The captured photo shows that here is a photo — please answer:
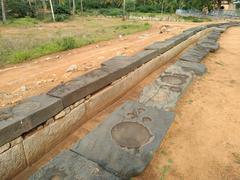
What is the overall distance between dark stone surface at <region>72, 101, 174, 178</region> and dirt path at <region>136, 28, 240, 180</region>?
0.70 feet

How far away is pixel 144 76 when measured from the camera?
548 cm

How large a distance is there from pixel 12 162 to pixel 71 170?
2.70ft

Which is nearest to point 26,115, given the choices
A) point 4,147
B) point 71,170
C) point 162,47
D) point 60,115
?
point 4,147

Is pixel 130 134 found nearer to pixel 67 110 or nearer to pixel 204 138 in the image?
pixel 67 110

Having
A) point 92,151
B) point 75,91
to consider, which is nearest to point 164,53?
point 75,91

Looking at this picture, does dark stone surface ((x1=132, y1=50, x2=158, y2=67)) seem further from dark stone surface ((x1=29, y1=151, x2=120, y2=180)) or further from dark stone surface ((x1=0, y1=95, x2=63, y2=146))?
dark stone surface ((x1=29, y1=151, x2=120, y2=180))

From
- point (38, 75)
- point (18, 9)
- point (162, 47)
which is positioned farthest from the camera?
point (18, 9)

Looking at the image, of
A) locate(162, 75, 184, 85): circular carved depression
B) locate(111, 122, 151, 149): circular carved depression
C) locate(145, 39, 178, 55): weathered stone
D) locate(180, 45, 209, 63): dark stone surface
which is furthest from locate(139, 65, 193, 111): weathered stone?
locate(180, 45, 209, 63): dark stone surface

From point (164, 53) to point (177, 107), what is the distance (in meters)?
3.19

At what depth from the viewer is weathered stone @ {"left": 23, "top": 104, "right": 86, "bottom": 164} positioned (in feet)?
8.40

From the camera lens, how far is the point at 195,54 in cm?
695

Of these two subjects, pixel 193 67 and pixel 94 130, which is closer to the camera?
pixel 94 130

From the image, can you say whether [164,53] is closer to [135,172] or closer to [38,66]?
[38,66]

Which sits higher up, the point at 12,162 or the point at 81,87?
the point at 81,87
